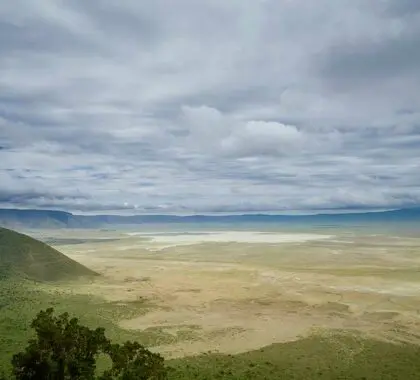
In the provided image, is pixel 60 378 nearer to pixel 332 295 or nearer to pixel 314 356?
pixel 314 356

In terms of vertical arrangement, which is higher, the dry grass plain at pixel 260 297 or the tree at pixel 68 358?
the tree at pixel 68 358

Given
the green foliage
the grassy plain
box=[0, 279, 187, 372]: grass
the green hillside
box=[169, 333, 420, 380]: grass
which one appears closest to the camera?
the green foliage

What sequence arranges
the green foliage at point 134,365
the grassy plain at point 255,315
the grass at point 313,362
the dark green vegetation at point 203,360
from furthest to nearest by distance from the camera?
the grassy plain at point 255,315 < the grass at point 313,362 < the dark green vegetation at point 203,360 < the green foliage at point 134,365

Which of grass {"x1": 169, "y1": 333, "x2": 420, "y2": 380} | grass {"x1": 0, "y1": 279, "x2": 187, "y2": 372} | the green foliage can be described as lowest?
grass {"x1": 169, "y1": 333, "x2": 420, "y2": 380}

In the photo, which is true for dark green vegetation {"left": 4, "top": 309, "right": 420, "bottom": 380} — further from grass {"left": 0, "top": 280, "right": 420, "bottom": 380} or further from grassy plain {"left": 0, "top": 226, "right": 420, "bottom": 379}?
grassy plain {"left": 0, "top": 226, "right": 420, "bottom": 379}

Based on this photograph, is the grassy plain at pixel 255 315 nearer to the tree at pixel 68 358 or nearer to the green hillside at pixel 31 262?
the green hillside at pixel 31 262

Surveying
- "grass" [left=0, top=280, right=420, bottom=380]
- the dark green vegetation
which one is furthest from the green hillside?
the dark green vegetation

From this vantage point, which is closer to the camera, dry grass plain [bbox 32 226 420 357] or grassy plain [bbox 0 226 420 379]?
grassy plain [bbox 0 226 420 379]

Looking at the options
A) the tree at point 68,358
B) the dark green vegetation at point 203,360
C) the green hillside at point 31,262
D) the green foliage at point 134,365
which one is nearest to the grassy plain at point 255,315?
the dark green vegetation at point 203,360
